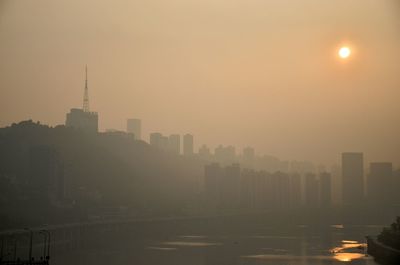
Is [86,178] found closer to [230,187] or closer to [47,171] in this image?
[47,171]

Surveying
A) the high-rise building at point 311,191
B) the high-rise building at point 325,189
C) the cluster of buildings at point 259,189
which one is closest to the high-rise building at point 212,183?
the cluster of buildings at point 259,189

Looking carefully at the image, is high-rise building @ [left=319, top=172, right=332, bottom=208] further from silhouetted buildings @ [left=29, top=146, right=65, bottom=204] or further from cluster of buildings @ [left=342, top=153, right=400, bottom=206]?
silhouetted buildings @ [left=29, top=146, right=65, bottom=204]

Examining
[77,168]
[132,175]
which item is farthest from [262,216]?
[77,168]

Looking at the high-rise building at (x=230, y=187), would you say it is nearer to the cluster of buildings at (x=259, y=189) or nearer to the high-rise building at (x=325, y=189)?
the cluster of buildings at (x=259, y=189)

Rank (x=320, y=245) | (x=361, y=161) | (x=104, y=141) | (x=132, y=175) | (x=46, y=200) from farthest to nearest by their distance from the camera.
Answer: (x=361, y=161) → (x=104, y=141) → (x=132, y=175) → (x=46, y=200) → (x=320, y=245)

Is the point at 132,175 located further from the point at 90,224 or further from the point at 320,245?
the point at 320,245

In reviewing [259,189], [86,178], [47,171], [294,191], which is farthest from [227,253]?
[294,191]

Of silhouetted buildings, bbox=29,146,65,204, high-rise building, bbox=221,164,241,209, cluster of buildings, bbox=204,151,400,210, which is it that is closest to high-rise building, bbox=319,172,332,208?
cluster of buildings, bbox=204,151,400,210
